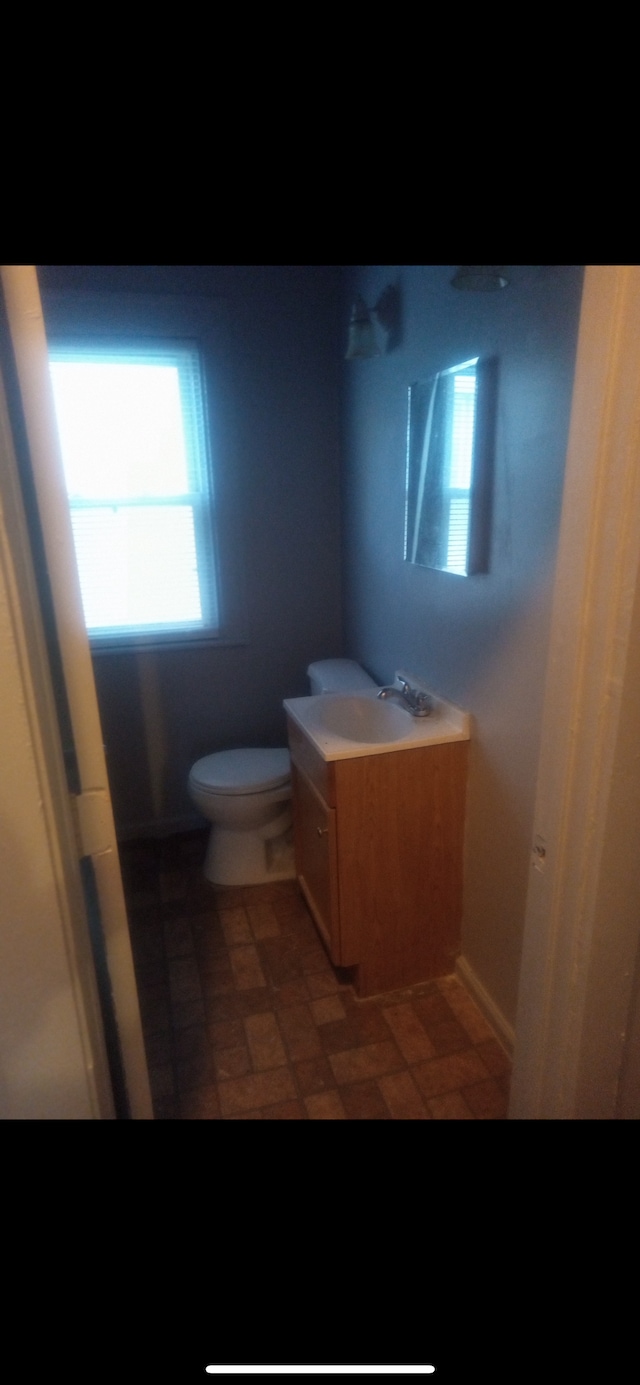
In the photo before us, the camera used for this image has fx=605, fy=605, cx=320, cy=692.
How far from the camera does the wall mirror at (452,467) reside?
4.56 feet

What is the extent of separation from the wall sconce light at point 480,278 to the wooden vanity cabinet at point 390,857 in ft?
3.39

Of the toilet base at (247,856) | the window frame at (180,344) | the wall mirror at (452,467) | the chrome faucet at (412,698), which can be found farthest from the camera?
the toilet base at (247,856)

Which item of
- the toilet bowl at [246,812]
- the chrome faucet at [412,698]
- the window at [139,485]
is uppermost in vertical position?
the window at [139,485]

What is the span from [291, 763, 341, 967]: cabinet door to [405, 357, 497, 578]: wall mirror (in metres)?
0.75

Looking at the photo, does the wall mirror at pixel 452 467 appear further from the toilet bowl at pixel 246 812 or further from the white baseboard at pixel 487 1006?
the white baseboard at pixel 487 1006

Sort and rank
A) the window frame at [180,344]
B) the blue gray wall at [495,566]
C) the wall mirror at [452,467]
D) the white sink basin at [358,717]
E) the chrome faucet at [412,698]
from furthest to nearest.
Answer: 1. the window frame at [180,344]
2. the white sink basin at [358,717]
3. the chrome faucet at [412,698]
4. the wall mirror at [452,467]
5. the blue gray wall at [495,566]

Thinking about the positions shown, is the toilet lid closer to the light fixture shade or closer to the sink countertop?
the sink countertop

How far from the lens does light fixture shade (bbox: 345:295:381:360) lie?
6.15 feet

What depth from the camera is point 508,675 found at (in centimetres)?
140

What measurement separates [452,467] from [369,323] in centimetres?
68

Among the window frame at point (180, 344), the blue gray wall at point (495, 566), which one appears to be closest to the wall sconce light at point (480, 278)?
the blue gray wall at point (495, 566)
